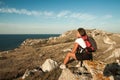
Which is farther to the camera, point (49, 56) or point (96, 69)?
point (49, 56)

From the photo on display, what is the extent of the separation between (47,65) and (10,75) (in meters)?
13.2

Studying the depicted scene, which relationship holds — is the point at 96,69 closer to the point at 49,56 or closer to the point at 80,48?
the point at 80,48

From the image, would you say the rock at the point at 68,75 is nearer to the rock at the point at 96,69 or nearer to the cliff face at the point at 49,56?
the rock at the point at 96,69

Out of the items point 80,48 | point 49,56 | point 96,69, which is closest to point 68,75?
point 96,69

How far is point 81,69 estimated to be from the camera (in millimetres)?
12500

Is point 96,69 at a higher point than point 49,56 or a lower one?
higher

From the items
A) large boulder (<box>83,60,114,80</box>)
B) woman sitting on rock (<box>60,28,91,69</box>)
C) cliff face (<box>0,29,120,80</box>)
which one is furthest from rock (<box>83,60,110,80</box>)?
cliff face (<box>0,29,120,80</box>)

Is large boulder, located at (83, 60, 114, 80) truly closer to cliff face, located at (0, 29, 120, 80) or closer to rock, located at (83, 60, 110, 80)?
rock, located at (83, 60, 110, 80)

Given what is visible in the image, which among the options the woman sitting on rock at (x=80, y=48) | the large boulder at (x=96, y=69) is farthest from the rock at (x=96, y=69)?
the woman sitting on rock at (x=80, y=48)

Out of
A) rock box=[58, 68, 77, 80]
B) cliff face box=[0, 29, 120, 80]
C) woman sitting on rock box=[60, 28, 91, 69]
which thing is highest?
woman sitting on rock box=[60, 28, 91, 69]

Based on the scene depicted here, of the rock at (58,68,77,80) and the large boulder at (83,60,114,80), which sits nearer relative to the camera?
the large boulder at (83,60,114,80)

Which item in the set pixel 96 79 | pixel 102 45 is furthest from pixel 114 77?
pixel 102 45

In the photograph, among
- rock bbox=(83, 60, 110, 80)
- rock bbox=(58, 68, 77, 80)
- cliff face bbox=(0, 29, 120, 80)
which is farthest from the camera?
cliff face bbox=(0, 29, 120, 80)

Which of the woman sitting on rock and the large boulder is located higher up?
the woman sitting on rock
